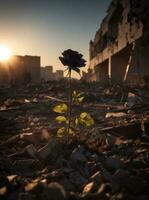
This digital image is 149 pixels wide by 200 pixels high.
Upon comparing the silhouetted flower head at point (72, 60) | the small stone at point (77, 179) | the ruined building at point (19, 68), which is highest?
the ruined building at point (19, 68)

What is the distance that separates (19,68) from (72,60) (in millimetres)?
28568

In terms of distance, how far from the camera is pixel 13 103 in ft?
31.3

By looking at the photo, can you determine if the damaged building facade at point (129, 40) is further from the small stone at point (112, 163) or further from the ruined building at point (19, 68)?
A: the ruined building at point (19, 68)

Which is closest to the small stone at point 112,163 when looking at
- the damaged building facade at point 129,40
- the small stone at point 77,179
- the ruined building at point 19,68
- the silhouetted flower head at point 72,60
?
the small stone at point 77,179

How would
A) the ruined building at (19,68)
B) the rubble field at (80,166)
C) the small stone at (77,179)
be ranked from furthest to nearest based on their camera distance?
the ruined building at (19,68)
the small stone at (77,179)
the rubble field at (80,166)

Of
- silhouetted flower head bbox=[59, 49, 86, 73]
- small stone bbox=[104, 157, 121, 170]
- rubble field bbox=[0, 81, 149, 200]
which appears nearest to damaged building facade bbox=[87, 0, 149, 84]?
silhouetted flower head bbox=[59, 49, 86, 73]

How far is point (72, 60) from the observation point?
3.66 meters

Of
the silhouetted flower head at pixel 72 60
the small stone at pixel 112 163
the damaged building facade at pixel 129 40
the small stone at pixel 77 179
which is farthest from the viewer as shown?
the damaged building facade at pixel 129 40

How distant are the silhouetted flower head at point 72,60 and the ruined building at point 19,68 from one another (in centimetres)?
2652

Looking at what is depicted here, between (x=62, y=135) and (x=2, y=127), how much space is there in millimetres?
2311

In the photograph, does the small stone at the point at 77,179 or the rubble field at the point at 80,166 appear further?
the small stone at the point at 77,179

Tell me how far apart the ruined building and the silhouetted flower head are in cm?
2652

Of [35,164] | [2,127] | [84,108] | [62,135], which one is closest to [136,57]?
[84,108]

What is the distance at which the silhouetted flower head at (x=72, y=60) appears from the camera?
3670 millimetres
